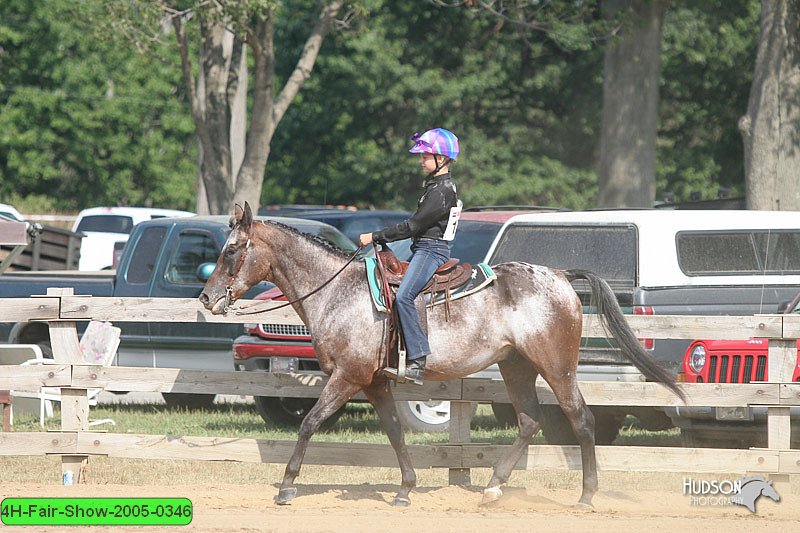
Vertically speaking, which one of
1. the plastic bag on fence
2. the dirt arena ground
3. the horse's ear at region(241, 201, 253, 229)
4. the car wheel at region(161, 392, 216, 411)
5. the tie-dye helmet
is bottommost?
the car wheel at region(161, 392, 216, 411)

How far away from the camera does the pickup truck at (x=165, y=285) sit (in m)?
13.3

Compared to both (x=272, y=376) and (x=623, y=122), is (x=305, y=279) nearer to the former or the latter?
(x=272, y=376)

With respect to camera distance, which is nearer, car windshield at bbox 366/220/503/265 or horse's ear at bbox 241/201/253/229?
horse's ear at bbox 241/201/253/229

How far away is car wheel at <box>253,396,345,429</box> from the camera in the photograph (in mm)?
12234

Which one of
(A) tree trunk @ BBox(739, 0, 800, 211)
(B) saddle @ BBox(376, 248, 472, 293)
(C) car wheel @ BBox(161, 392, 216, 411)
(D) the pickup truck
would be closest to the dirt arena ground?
(B) saddle @ BBox(376, 248, 472, 293)

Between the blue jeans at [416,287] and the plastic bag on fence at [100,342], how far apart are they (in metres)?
5.18

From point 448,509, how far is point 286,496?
1181 millimetres

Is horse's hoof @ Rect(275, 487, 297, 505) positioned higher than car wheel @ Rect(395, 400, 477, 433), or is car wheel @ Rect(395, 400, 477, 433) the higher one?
horse's hoof @ Rect(275, 487, 297, 505)

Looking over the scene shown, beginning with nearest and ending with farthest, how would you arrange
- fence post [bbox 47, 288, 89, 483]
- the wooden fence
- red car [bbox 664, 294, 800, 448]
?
the wooden fence
fence post [bbox 47, 288, 89, 483]
red car [bbox 664, 294, 800, 448]

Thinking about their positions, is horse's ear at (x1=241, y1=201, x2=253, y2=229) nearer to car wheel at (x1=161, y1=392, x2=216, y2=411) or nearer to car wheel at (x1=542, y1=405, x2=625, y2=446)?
car wheel at (x1=542, y1=405, x2=625, y2=446)

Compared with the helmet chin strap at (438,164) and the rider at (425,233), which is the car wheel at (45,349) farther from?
the helmet chin strap at (438,164)

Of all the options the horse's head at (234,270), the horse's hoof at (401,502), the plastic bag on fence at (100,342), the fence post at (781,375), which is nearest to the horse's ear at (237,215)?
the horse's head at (234,270)

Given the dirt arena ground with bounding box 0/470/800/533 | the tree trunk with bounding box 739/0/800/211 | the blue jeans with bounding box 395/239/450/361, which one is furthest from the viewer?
the tree trunk with bounding box 739/0/800/211

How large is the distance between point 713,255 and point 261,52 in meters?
9.73
